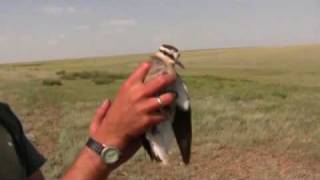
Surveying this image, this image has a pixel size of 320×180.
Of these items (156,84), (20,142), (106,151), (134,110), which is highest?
(156,84)

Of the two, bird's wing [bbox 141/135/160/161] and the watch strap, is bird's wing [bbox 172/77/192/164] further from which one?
the watch strap

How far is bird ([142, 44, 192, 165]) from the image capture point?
242 centimetres

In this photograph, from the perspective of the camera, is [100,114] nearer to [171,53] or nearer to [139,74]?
[139,74]

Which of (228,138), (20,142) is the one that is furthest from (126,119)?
(228,138)

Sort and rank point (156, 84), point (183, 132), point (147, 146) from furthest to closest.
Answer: point (183, 132) < point (147, 146) < point (156, 84)

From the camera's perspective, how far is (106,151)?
7.79 ft

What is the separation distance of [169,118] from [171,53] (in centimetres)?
41

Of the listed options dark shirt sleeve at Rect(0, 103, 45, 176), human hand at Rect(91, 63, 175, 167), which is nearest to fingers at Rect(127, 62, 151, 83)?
human hand at Rect(91, 63, 175, 167)

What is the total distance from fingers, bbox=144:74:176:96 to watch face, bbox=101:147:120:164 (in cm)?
31

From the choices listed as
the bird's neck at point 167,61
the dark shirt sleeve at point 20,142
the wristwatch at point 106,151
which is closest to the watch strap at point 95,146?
the wristwatch at point 106,151

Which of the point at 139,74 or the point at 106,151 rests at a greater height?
the point at 139,74

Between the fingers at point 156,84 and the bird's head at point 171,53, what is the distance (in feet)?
1.35

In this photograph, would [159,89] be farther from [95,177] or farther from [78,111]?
[78,111]

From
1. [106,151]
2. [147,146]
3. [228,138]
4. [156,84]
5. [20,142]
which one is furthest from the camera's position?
[228,138]
